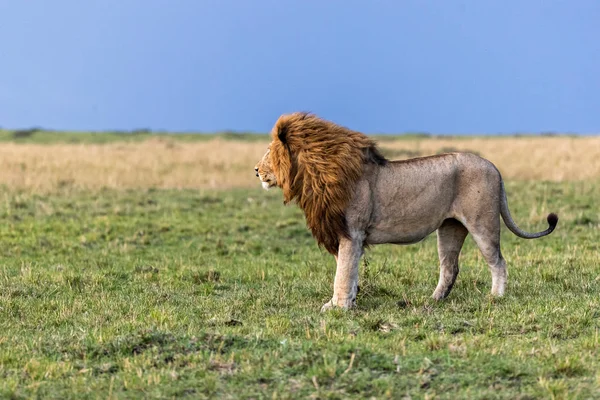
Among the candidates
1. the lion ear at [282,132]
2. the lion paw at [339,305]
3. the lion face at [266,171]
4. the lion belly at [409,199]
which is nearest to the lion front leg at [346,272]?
the lion paw at [339,305]

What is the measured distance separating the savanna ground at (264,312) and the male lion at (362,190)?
696 mm

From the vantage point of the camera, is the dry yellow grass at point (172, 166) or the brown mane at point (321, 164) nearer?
the brown mane at point (321, 164)

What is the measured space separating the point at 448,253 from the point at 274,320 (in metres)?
2.41

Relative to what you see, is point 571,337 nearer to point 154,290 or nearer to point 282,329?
point 282,329

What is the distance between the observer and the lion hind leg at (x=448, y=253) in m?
8.86

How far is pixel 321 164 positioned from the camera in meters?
8.05

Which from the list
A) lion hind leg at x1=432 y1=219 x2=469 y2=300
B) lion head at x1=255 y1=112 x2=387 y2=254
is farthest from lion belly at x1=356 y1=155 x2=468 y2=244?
lion hind leg at x1=432 y1=219 x2=469 y2=300

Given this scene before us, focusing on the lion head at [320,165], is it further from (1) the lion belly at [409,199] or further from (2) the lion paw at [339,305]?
(2) the lion paw at [339,305]

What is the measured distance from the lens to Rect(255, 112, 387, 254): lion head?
8000 millimetres

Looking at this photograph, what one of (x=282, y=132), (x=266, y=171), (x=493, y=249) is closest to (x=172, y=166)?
(x=266, y=171)

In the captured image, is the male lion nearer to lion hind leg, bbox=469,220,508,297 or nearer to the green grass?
lion hind leg, bbox=469,220,508,297

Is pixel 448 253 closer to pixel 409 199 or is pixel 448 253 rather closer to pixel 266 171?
pixel 409 199

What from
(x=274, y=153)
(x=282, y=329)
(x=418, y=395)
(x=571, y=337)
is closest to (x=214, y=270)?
(x=274, y=153)

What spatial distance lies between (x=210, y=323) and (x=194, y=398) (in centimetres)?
228
